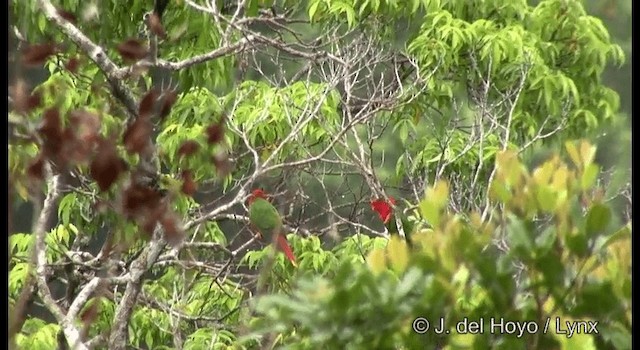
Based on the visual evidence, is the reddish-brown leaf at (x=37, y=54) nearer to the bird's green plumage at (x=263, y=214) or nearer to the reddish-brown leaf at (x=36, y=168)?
the reddish-brown leaf at (x=36, y=168)

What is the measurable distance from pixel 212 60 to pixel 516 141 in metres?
0.91

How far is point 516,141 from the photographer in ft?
9.67

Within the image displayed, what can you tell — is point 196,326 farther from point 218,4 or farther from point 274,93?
point 218,4

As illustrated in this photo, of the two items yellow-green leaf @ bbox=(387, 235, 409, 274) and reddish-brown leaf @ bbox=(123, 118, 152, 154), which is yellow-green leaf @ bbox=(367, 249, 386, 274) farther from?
reddish-brown leaf @ bbox=(123, 118, 152, 154)

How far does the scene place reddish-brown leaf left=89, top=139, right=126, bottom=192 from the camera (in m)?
1.25

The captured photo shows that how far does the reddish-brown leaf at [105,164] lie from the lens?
4.11ft

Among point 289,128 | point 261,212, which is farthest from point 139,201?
point 289,128

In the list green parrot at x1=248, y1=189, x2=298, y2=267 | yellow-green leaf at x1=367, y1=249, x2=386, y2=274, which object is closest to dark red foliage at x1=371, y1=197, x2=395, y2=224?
green parrot at x1=248, y1=189, x2=298, y2=267

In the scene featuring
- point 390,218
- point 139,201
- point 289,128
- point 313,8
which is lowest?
point 390,218

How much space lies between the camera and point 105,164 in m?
1.25

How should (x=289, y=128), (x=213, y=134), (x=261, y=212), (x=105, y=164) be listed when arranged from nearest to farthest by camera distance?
(x=105, y=164) → (x=213, y=134) → (x=261, y=212) → (x=289, y=128)

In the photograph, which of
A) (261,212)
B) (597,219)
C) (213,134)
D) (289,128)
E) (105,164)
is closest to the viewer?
(105,164)

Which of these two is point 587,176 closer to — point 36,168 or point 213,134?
point 213,134
